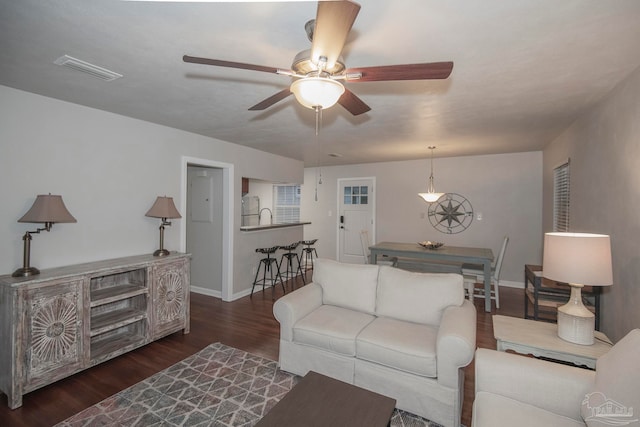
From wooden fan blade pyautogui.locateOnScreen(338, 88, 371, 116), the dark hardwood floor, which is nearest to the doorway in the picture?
the dark hardwood floor

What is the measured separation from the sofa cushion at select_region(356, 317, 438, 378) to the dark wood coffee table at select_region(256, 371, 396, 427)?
462 mm

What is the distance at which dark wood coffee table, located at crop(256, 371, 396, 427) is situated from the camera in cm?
148

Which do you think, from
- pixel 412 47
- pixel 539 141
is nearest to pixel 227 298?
pixel 412 47

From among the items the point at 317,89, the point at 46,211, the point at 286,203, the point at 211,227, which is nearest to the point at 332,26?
the point at 317,89

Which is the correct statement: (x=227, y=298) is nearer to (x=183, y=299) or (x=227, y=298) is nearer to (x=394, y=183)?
(x=183, y=299)

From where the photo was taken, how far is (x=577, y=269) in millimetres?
1868

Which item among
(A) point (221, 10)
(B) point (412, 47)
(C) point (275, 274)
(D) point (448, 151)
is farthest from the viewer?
(C) point (275, 274)

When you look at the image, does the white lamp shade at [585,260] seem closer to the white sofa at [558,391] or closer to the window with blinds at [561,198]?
the white sofa at [558,391]

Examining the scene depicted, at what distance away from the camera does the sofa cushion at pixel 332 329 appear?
2.29 meters

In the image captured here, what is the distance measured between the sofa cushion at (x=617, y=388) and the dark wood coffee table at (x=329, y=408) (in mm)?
890

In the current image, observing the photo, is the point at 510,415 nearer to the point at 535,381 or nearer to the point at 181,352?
the point at 535,381

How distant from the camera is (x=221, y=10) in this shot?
1447 mm

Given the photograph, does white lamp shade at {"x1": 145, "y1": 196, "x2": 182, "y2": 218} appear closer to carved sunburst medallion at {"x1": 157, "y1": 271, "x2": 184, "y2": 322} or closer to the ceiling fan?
carved sunburst medallion at {"x1": 157, "y1": 271, "x2": 184, "y2": 322}

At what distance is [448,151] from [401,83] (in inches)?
127
